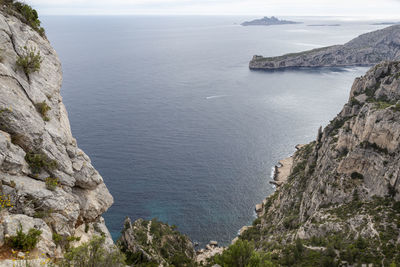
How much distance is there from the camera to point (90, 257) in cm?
1722

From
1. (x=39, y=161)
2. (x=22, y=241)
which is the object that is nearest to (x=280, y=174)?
(x=39, y=161)

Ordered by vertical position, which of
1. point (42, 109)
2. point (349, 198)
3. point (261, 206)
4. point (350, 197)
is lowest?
point (261, 206)

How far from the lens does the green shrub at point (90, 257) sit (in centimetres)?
1645

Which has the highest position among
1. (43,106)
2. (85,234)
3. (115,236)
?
(43,106)

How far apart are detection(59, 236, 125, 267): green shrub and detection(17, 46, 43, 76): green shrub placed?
16.3m

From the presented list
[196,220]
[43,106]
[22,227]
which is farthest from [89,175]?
[196,220]

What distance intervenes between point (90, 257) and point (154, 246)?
39.8 meters

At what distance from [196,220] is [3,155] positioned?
211 feet

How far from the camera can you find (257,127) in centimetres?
13312

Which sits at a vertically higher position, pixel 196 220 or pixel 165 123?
pixel 165 123

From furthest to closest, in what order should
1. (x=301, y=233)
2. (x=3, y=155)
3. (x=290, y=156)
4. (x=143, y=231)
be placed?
(x=290, y=156) → (x=143, y=231) → (x=301, y=233) → (x=3, y=155)

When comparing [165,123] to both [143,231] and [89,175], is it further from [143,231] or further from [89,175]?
[89,175]

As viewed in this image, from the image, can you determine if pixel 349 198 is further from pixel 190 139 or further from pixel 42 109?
pixel 190 139

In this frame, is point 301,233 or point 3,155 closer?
point 3,155
